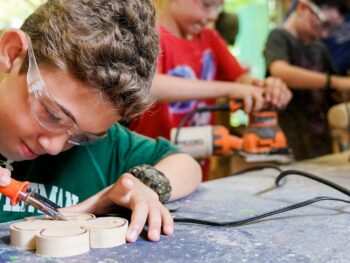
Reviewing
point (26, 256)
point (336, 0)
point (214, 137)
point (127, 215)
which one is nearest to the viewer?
point (26, 256)

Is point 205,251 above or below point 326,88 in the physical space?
below

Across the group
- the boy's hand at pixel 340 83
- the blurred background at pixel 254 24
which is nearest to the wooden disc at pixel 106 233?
the boy's hand at pixel 340 83

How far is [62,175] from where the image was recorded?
100 cm

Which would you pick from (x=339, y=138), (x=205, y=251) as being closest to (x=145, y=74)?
(x=205, y=251)

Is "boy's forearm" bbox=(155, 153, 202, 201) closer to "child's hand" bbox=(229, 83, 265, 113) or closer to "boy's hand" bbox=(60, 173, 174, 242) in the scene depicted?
"boy's hand" bbox=(60, 173, 174, 242)

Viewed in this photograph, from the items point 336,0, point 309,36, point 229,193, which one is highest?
point 336,0

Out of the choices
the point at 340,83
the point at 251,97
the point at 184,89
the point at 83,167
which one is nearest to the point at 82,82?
the point at 83,167

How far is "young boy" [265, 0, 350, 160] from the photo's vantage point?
6.04ft

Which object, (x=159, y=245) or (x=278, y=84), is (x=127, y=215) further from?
(x=278, y=84)

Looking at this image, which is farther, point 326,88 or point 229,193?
point 326,88

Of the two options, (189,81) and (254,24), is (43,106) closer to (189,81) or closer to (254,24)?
(189,81)

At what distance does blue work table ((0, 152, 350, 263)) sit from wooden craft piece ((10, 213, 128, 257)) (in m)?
0.01

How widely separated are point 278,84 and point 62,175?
902mm

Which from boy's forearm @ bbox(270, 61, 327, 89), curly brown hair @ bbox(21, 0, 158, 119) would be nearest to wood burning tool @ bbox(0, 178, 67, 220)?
curly brown hair @ bbox(21, 0, 158, 119)
